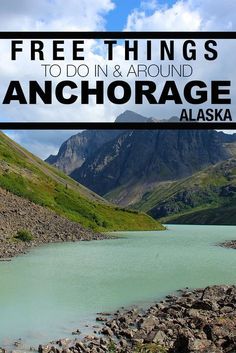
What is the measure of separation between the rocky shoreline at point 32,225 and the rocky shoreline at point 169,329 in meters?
58.3

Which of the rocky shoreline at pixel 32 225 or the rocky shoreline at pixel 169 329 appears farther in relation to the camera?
the rocky shoreline at pixel 32 225

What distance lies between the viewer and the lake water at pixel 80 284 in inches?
1204

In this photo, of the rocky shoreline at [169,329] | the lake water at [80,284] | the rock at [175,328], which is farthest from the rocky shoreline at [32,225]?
the rocky shoreline at [169,329]

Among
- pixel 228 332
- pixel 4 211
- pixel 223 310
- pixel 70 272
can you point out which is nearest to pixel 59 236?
pixel 4 211

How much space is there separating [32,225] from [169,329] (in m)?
94.0

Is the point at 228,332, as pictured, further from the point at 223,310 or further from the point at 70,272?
the point at 70,272

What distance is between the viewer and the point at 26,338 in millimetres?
26703

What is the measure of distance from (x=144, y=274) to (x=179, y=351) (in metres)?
36.6

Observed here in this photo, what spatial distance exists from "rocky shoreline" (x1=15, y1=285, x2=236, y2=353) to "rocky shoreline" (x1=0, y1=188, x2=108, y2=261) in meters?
58.3

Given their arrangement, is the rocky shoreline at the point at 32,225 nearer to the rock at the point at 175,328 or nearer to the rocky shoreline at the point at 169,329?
the rock at the point at 175,328

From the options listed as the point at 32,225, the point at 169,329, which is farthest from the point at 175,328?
the point at 32,225

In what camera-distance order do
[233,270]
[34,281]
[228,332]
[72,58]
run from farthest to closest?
[233,270], [34,281], [228,332], [72,58]

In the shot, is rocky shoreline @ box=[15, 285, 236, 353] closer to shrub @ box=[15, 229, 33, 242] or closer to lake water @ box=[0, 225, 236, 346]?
lake water @ box=[0, 225, 236, 346]

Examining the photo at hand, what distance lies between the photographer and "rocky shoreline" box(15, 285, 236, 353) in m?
20.4
